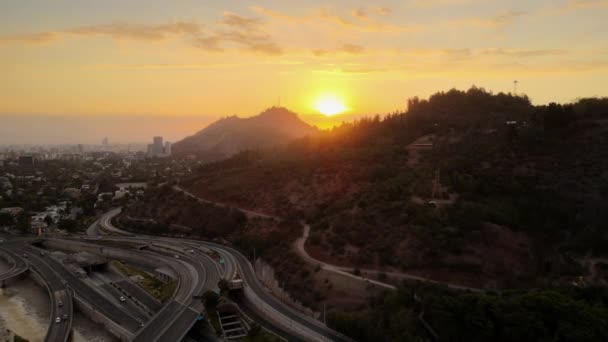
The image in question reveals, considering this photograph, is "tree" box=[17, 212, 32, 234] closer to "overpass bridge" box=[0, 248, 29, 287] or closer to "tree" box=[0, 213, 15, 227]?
"tree" box=[0, 213, 15, 227]

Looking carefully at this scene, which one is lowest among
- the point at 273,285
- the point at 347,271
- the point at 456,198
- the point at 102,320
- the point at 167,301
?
the point at 102,320

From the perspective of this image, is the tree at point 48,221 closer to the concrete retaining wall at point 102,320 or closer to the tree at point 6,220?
the tree at point 6,220

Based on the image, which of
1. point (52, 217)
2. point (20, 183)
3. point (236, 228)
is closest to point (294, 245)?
point (236, 228)

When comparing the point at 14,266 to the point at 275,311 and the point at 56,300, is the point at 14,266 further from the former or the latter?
the point at 275,311

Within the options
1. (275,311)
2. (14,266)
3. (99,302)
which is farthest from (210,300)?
(14,266)

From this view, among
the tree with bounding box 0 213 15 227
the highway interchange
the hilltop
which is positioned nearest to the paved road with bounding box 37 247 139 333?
the highway interchange

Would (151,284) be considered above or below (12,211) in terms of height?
above

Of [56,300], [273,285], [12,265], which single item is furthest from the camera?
[12,265]
